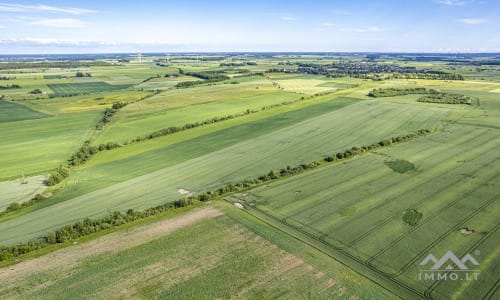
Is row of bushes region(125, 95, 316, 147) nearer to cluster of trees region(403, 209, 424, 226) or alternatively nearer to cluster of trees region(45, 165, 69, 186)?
cluster of trees region(45, 165, 69, 186)

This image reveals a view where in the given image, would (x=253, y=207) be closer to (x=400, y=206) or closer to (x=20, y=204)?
(x=400, y=206)

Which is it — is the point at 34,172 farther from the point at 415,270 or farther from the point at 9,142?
the point at 415,270

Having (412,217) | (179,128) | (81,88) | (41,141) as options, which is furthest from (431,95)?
(81,88)

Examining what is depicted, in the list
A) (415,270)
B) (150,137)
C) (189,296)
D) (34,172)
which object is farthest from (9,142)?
(415,270)

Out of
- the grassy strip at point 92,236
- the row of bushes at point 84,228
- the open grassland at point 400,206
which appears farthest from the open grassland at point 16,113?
the open grassland at point 400,206

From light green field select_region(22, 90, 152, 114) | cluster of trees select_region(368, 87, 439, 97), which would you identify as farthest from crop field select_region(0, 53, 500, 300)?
cluster of trees select_region(368, 87, 439, 97)

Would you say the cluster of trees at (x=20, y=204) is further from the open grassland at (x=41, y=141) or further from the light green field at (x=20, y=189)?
the open grassland at (x=41, y=141)
